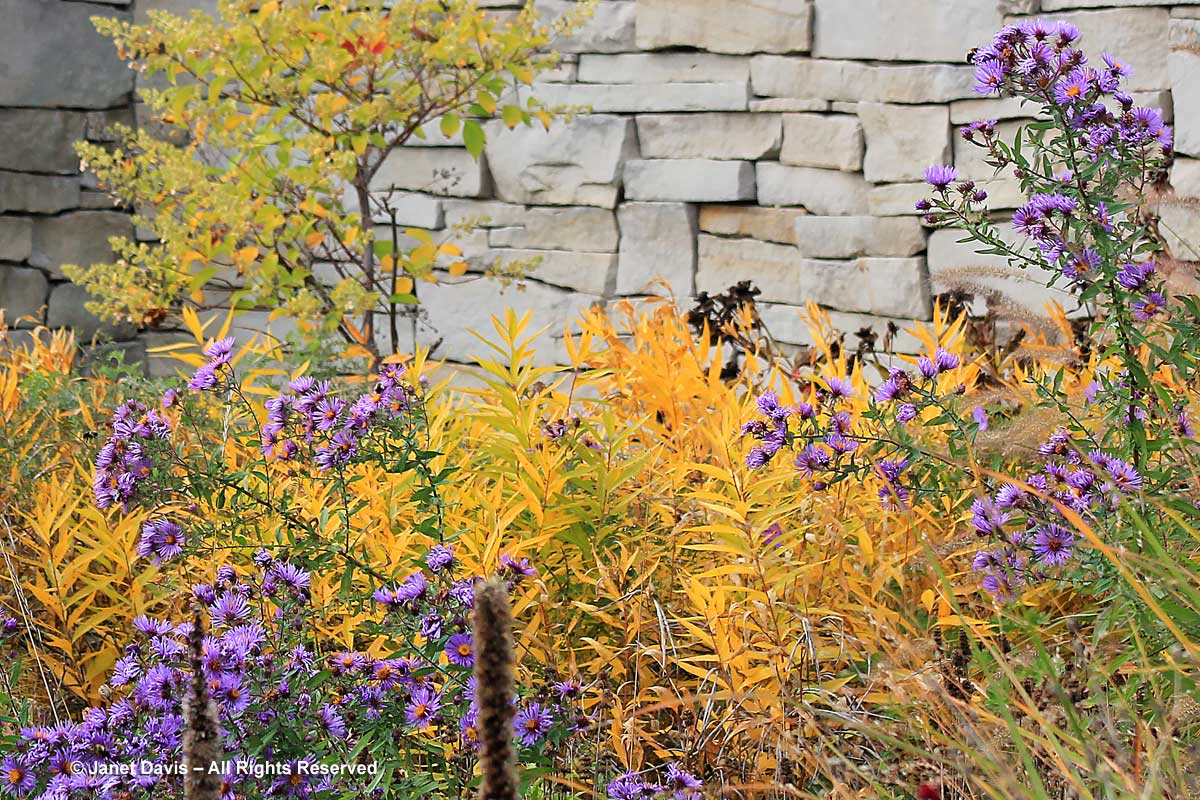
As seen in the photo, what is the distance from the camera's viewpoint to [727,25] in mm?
3811

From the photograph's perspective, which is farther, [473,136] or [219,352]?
[473,136]

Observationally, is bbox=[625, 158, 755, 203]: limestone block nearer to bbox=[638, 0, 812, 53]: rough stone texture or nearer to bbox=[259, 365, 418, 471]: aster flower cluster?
bbox=[638, 0, 812, 53]: rough stone texture

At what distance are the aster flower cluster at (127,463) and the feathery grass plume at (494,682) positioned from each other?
0.98 meters

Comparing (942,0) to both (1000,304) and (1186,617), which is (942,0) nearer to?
(1000,304)

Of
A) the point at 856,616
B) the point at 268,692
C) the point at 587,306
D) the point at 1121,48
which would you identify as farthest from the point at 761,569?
the point at 587,306

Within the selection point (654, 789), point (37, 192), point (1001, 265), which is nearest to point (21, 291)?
→ point (37, 192)

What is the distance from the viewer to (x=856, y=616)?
63.9 inches

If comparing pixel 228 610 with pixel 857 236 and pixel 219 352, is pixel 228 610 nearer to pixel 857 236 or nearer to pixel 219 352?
pixel 219 352

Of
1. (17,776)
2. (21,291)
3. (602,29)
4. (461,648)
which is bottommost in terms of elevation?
(17,776)

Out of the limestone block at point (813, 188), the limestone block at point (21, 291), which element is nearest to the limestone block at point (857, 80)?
the limestone block at point (813, 188)

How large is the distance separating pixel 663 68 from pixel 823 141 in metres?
0.61

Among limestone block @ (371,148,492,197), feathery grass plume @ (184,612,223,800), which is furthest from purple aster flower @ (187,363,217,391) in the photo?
limestone block @ (371,148,492,197)

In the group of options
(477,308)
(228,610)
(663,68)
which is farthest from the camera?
(477,308)

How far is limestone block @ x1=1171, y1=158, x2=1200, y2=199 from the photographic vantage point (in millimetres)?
3043
